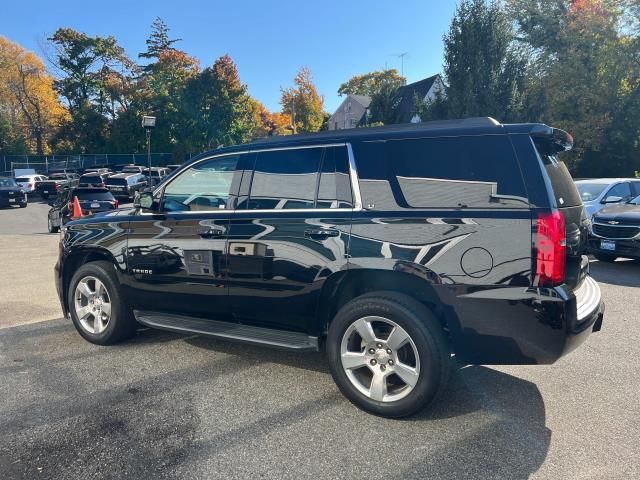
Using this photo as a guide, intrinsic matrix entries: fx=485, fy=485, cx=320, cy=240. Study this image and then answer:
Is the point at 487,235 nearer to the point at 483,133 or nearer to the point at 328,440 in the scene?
the point at 483,133

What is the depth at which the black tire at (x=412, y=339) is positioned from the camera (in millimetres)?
3104

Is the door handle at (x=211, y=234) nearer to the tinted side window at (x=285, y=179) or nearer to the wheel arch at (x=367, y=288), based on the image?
the tinted side window at (x=285, y=179)

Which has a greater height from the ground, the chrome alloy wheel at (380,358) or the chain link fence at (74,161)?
the chain link fence at (74,161)

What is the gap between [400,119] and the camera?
108 ft

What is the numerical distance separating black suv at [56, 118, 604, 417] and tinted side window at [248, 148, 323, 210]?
10 millimetres

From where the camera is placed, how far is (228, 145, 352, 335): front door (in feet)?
11.4

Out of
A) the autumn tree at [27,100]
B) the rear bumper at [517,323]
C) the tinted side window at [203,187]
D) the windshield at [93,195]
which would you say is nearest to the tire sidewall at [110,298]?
the tinted side window at [203,187]

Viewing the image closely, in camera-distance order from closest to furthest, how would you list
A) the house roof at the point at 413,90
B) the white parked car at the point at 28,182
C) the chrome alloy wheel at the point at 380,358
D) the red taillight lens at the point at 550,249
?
the red taillight lens at the point at 550,249, the chrome alloy wheel at the point at 380,358, the white parked car at the point at 28,182, the house roof at the point at 413,90

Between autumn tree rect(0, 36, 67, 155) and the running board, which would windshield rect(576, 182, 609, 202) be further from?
autumn tree rect(0, 36, 67, 155)

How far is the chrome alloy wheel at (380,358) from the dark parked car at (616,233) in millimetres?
6538

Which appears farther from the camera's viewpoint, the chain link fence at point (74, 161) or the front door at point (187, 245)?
the chain link fence at point (74, 161)

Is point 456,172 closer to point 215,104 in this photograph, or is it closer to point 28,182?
point 28,182

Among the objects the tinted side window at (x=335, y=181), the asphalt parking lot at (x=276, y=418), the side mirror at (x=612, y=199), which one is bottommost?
the asphalt parking lot at (x=276, y=418)

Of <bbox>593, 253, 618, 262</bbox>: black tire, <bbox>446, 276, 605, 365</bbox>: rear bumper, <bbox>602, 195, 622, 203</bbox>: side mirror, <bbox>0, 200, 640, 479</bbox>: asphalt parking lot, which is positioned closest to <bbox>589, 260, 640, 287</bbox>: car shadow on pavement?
<bbox>593, 253, 618, 262</bbox>: black tire
